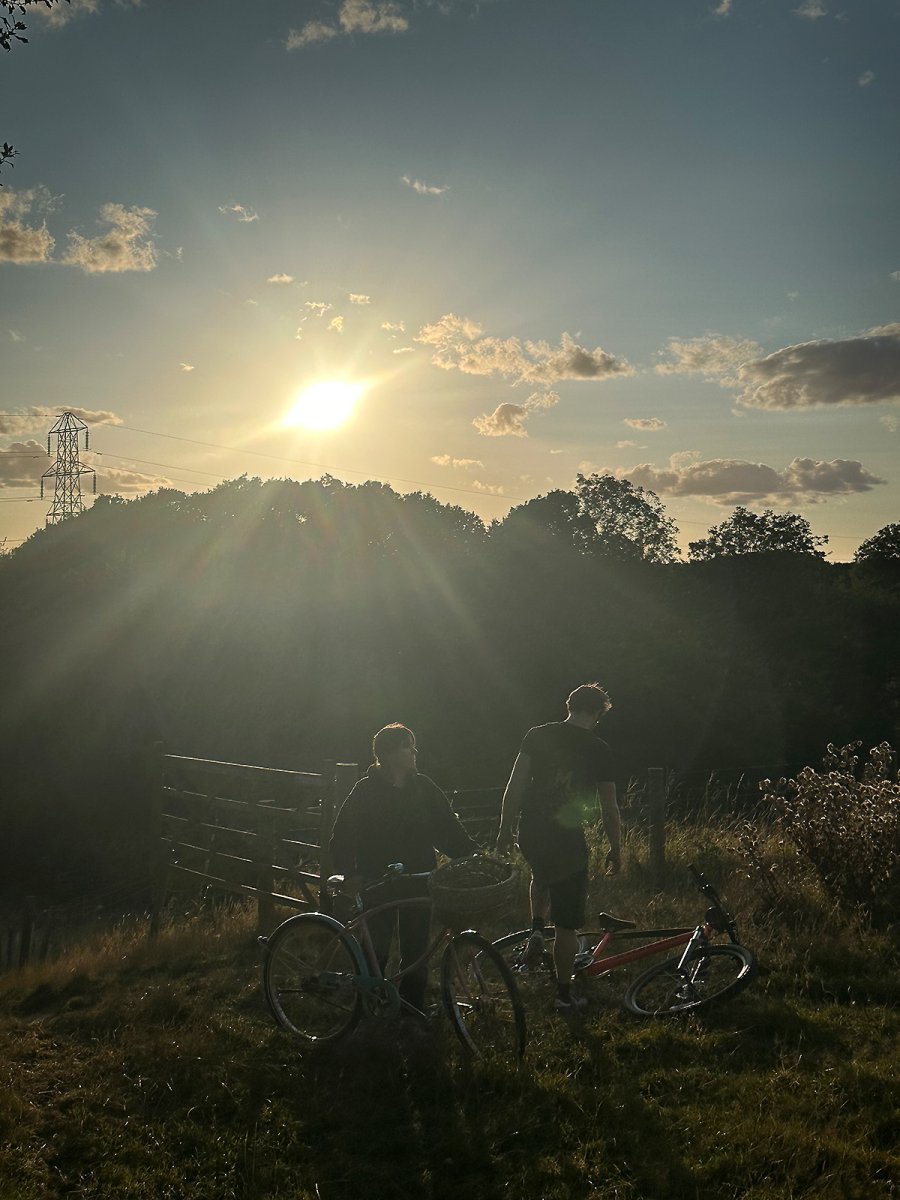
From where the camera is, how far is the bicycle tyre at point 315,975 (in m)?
6.37

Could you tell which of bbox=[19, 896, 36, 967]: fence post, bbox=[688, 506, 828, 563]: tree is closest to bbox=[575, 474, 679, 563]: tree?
bbox=[688, 506, 828, 563]: tree

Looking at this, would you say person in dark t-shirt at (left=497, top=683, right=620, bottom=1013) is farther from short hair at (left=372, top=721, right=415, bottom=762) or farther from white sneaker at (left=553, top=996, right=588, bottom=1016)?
short hair at (left=372, top=721, right=415, bottom=762)

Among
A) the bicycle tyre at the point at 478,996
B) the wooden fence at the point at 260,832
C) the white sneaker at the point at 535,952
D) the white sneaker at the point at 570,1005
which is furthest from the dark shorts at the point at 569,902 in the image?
the wooden fence at the point at 260,832

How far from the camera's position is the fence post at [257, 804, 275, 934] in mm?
10086

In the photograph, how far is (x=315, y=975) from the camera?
6.50 m

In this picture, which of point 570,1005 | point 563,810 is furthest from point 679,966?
point 563,810

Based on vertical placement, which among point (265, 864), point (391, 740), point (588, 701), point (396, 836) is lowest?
point (265, 864)

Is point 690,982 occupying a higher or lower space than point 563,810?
lower

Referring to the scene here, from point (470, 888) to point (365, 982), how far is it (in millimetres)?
908

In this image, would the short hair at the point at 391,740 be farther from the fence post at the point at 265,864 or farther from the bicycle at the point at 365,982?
the fence post at the point at 265,864

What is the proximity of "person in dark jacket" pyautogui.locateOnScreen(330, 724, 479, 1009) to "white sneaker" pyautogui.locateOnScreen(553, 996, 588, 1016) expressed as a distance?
0.89 meters

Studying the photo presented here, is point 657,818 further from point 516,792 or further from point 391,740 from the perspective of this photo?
point 391,740

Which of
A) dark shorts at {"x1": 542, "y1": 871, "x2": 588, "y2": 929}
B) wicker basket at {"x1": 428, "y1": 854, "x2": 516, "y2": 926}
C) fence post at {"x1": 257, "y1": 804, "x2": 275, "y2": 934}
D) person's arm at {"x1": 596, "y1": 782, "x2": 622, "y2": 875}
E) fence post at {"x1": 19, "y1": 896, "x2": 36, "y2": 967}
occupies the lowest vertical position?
fence post at {"x1": 19, "y1": 896, "x2": 36, "y2": 967}

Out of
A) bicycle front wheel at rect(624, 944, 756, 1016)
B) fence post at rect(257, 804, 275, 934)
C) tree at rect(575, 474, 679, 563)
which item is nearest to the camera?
bicycle front wheel at rect(624, 944, 756, 1016)
